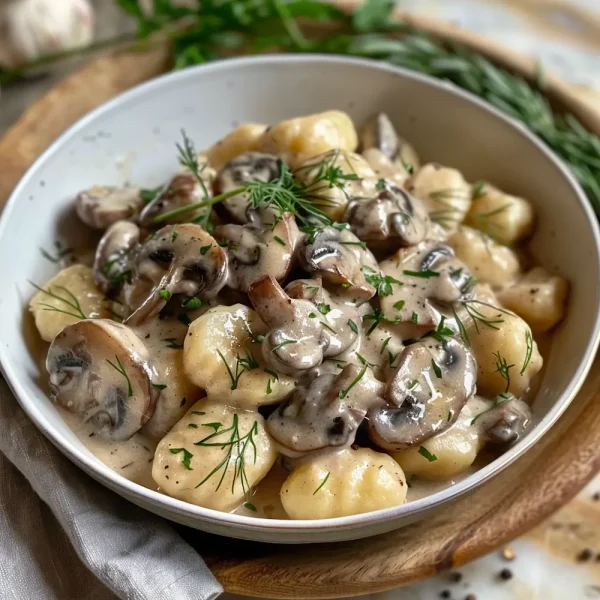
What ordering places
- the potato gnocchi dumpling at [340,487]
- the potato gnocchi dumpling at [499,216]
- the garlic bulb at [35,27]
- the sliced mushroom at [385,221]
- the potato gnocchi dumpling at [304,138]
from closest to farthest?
the potato gnocchi dumpling at [340,487] → the sliced mushroom at [385,221] → the potato gnocchi dumpling at [304,138] → the potato gnocchi dumpling at [499,216] → the garlic bulb at [35,27]

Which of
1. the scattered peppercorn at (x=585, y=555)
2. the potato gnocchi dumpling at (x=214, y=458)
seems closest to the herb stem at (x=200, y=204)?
the potato gnocchi dumpling at (x=214, y=458)

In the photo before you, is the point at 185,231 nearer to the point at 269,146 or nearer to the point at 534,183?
the point at 269,146

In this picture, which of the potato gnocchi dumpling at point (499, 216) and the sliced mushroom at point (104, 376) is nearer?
the sliced mushroom at point (104, 376)

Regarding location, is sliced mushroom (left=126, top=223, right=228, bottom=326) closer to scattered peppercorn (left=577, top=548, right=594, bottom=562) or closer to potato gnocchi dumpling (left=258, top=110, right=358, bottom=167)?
potato gnocchi dumpling (left=258, top=110, right=358, bottom=167)

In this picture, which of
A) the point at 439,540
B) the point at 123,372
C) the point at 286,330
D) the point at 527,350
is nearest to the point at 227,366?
the point at 286,330

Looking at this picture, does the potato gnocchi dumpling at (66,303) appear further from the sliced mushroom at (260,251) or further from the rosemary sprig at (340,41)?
the rosemary sprig at (340,41)

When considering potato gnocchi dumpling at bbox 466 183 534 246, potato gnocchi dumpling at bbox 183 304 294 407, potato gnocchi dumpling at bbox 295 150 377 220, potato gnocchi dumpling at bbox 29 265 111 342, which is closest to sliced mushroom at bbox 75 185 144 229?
potato gnocchi dumpling at bbox 29 265 111 342
